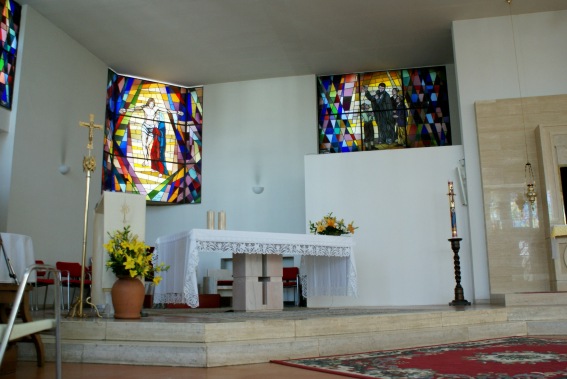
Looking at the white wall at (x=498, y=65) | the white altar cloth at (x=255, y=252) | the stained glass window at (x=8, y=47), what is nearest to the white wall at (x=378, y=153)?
the white wall at (x=498, y=65)

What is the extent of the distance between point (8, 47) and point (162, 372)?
7167mm

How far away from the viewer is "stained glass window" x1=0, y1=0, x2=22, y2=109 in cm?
858

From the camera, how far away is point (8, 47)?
8750 mm

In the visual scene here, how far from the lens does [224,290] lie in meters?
10.3

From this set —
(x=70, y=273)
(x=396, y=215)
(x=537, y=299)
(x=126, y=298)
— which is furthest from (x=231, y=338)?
(x=70, y=273)

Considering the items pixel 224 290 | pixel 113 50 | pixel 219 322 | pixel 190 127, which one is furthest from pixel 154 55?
pixel 219 322

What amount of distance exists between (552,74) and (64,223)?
336 inches

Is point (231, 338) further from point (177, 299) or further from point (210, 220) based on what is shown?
point (210, 220)

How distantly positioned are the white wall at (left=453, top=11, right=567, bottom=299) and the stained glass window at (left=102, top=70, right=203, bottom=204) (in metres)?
5.61

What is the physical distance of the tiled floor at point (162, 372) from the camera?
3314 millimetres

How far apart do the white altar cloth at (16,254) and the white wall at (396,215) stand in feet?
13.8

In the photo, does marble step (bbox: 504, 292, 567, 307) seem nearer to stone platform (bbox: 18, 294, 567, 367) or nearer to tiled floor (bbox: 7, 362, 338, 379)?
stone platform (bbox: 18, 294, 567, 367)

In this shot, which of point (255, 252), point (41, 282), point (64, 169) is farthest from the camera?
point (64, 169)

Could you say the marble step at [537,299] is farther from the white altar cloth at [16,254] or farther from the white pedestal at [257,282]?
the white altar cloth at [16,254]
